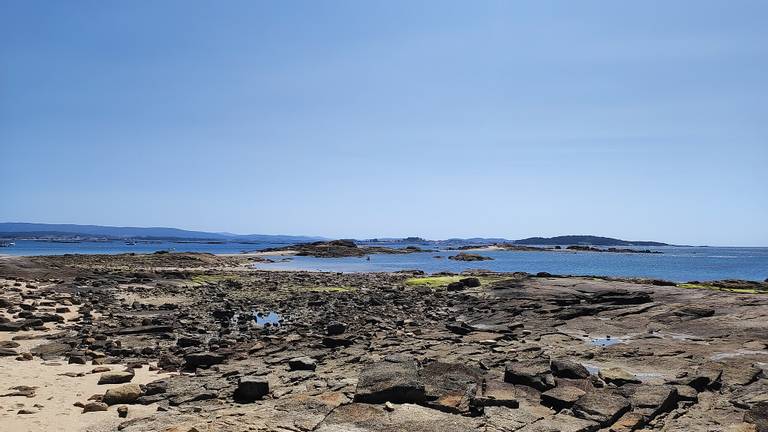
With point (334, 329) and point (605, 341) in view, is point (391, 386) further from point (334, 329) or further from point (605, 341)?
point (605, 341)

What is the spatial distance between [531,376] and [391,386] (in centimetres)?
408

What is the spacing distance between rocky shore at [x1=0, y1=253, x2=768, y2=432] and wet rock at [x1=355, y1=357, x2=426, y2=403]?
0.03 metres

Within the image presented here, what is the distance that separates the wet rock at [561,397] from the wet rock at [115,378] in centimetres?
1130

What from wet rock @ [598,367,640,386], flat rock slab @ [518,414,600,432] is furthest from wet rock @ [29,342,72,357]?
wet rock @ [598,367,640,386]

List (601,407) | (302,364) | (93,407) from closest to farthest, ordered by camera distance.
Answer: (601,407), (93,407), (302,364)

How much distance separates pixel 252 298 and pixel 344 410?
90.6 ft

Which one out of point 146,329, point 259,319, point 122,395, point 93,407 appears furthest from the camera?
point 259,319

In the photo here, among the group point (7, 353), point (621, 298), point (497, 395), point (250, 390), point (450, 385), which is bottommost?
point (7, 353)

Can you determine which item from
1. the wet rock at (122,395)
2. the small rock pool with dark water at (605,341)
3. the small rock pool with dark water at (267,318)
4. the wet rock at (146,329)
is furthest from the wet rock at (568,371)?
the wet rock at (146,329)

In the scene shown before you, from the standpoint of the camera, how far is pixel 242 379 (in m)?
13.1

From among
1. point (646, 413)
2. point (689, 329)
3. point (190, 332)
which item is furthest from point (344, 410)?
point (689, 329)

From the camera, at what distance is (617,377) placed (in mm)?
14336

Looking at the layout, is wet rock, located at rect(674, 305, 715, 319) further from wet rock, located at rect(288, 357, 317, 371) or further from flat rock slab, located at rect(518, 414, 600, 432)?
wet rock, located at rect(288, 357, 317, 371)

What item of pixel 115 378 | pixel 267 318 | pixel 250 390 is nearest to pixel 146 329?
pixel 267 318
